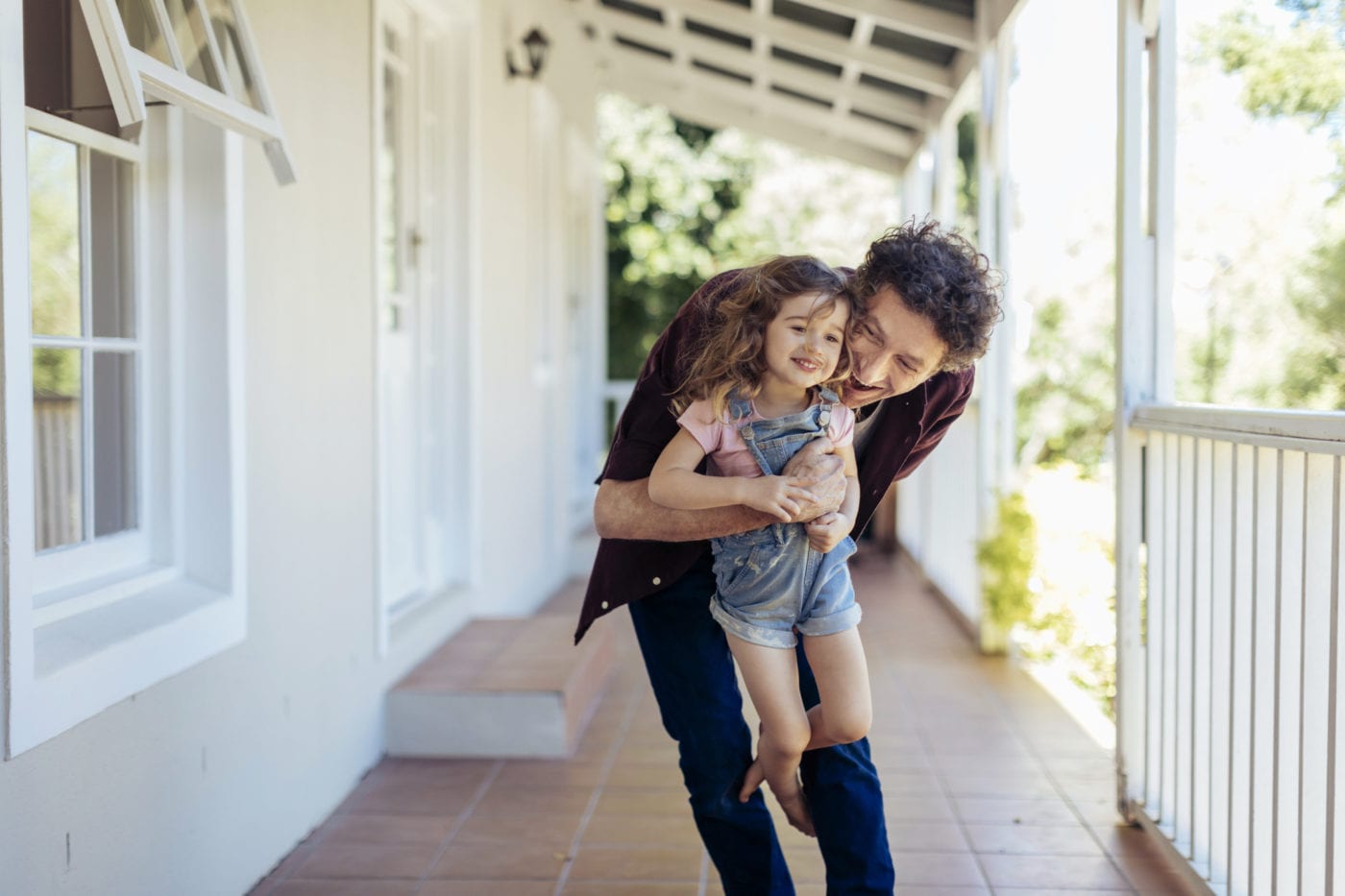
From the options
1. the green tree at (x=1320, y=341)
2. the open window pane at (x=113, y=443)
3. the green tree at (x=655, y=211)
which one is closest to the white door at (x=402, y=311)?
the open window pane at (x=113, y=443)

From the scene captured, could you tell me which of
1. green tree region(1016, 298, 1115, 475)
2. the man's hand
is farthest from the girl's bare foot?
green tree region(1016, 298, 1115, 475)

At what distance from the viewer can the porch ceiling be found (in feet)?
17.6

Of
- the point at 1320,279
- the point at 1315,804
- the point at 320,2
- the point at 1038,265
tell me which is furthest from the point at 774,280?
the point at 1038,265

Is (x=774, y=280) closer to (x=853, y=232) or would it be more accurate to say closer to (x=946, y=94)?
(x=946, y=94)

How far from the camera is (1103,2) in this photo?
3.60m

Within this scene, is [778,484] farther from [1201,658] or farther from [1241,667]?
[1201,658]

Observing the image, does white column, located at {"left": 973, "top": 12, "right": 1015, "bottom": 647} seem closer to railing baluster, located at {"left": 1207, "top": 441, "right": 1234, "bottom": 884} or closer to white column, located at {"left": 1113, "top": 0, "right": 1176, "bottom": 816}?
white column, located at {"left": 1113, "top": 0, "right": 1176, "bottom": 816}

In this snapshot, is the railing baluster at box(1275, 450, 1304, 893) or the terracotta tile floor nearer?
the railing baluster at box(1275, 450, 1304, 893)

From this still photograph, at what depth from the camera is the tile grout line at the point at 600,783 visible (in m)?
2.87

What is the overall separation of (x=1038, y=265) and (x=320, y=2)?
22.3 feet

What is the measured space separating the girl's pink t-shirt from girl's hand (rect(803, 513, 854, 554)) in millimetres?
122

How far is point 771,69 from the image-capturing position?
23.2ft

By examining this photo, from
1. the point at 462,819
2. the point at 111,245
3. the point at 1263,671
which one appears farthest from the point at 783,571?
the point at 462,819

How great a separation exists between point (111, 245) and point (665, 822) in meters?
1.89
